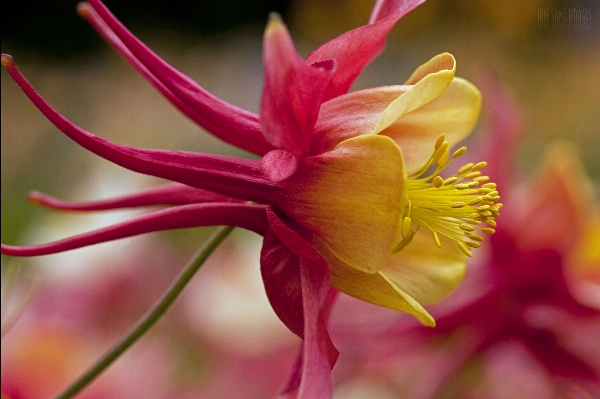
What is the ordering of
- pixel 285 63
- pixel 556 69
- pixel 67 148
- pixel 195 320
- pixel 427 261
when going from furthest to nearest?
pixel 556 69, pixel 67 148, pixel 195 320, pixel 427 261, pixel 285 63

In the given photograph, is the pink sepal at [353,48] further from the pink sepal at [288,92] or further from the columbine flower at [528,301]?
the columbine flower at [528,301]

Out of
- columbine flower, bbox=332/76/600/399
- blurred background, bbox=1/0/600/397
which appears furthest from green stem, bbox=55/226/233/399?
columbine flower, bbox=332/76/600/399

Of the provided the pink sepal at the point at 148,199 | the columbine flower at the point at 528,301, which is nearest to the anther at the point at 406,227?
the pink sepal at the point at 148,199

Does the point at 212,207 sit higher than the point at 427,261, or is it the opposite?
the point at 212,207

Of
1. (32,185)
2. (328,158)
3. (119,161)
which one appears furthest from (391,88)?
(32,185)

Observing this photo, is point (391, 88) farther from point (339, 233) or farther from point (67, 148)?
point (67, 148)

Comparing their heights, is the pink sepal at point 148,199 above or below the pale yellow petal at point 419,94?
below

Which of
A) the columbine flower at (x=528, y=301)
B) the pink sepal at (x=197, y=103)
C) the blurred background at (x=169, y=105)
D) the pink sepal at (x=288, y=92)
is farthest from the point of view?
the blurred background at (x=169, y=105)
